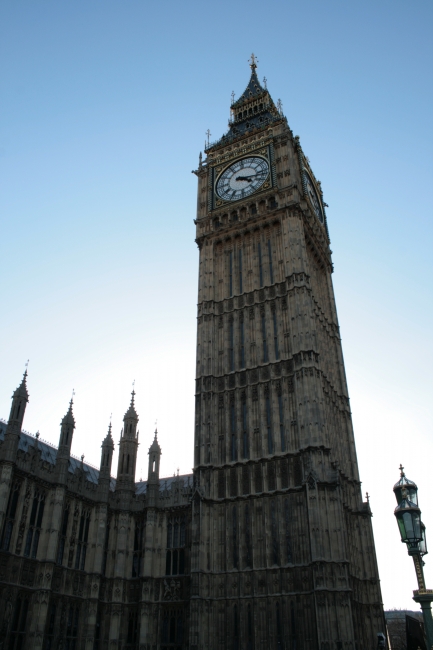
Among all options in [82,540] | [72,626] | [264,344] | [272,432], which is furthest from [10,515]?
[264,344]

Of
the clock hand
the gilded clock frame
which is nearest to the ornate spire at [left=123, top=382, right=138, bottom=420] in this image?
the gilded clock frame

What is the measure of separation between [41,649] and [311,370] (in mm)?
25165

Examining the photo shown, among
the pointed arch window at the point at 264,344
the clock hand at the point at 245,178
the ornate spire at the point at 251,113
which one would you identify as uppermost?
the ornate spire at the point at 251,113

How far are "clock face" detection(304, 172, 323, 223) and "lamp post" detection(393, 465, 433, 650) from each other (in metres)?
46.1

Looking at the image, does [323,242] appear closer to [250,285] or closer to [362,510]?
[250,285]

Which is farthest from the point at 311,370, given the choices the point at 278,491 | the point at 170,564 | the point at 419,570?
the point at 419,570

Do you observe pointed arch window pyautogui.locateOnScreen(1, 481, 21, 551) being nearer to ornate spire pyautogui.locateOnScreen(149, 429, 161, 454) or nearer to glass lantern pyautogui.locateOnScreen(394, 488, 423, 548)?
ornate spire pyautogui.locateOnScreen(149, 429, 161, 454)

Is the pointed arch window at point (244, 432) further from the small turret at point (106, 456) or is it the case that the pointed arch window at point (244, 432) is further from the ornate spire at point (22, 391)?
the ornate spire at point (22, 391)

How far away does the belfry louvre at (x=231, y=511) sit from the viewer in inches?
1366

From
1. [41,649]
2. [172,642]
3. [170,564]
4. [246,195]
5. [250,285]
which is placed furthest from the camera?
[246,195]

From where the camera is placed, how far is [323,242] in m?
57.7

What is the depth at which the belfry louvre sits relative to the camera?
114ft

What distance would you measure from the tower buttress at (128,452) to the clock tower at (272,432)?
545 cm

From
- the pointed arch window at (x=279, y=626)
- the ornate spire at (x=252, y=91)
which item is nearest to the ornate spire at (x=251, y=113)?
the ornate spire at (x=252, y=91)
